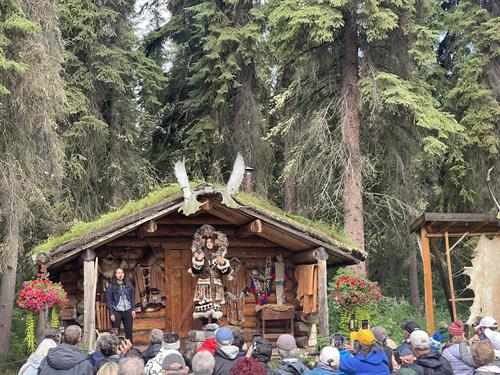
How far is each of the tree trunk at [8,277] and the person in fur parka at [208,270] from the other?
434 centimetres

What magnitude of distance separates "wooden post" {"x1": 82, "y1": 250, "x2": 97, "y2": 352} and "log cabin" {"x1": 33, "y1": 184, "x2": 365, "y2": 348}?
36mm

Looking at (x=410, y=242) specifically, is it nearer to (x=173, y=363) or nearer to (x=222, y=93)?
(x=222, y=93)

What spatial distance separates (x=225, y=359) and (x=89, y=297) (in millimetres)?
5544

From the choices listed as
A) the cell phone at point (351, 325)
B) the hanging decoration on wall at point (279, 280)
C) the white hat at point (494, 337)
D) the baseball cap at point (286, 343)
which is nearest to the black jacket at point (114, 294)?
the hanging decoration on wall at point (279, 280)

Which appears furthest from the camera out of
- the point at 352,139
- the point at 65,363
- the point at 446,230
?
the point at 352,139

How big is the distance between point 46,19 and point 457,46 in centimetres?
1370

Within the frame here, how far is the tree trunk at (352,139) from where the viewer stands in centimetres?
1538

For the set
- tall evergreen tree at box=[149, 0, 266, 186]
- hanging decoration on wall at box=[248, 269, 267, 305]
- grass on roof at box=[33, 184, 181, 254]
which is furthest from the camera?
tall evergreen tree at box=[149, 0, 266, 186]

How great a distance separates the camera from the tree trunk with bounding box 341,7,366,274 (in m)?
15.4

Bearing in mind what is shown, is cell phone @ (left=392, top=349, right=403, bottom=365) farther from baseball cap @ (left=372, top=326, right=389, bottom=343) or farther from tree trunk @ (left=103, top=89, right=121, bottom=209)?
tree trunk @ (left=103, top=89, right=121, bottom=209)

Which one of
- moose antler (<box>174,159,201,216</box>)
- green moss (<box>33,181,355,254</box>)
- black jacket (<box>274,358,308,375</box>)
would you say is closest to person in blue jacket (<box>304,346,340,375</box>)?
black jacket (<box>274,358,308,375</box>)

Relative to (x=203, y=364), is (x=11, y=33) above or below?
above

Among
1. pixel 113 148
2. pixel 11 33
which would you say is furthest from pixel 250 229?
pixel 113 148

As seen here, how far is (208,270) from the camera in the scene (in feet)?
40.6
